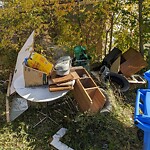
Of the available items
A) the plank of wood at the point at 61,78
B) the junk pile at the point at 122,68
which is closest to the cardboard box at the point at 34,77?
the plank of wood at the point at 61,78

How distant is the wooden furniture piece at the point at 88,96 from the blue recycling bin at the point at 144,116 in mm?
709

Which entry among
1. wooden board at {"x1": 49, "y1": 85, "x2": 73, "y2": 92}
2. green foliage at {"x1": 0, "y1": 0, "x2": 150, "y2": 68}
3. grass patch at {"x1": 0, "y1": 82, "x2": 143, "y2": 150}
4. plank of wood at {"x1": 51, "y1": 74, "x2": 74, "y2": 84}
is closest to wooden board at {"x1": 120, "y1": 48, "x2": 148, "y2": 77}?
green foliage at {"x1": 0, "y1": 0, "x2": 150, "y2": 68}

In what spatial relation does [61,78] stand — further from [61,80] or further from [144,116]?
[144,116]

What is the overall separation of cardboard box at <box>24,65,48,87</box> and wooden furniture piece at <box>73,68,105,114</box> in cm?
46

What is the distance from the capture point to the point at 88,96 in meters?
Result: 3.48

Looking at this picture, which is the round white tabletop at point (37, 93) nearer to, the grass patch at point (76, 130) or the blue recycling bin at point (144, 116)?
the grass patch at point (76, 130)

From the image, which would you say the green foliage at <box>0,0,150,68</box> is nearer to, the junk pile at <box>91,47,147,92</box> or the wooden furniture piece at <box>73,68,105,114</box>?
the junk pile at <box>91,47,147,92</box>

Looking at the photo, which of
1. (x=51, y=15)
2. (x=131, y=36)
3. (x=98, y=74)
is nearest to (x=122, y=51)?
(x=131, y=36)

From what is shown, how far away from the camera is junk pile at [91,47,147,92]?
4.25m

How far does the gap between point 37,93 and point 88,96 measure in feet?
A: 2.33

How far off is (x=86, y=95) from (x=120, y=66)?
1272 millimetres

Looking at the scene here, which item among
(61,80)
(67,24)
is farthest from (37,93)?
(67,24)

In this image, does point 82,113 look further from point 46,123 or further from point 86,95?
point 46,123

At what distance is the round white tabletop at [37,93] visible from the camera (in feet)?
11.6
